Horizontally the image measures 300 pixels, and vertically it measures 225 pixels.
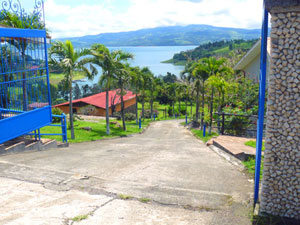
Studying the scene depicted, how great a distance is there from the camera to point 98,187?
266 inches

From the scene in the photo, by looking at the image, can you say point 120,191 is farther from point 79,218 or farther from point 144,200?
point 79,218

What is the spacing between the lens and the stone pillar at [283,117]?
16.9 feet

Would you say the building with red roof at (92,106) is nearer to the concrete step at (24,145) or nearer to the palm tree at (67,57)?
the palm tree at (67,57)

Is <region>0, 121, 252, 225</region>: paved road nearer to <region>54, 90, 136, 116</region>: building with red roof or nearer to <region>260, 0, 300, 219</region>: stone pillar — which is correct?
<region>260, 0, 300, 219</region>: stone pillar

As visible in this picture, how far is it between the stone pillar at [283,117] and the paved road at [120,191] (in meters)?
0.79

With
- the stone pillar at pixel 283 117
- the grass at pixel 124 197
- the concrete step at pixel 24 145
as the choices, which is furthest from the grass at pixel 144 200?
the concrete step at pixel 24 145

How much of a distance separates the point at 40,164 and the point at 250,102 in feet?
48.4

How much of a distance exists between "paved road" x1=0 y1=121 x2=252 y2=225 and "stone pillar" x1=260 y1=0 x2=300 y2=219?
2.59 ft

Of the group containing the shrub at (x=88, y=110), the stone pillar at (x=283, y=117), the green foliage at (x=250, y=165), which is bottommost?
the shrub at (x=88, y=110)

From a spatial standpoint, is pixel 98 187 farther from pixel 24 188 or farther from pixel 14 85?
pixel 14 85

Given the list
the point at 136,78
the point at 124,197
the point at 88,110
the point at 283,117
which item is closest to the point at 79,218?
the point at 124,197

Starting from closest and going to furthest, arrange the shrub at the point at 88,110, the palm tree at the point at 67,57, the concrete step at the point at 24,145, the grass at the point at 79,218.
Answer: the grass at the point at 79,218 → the concrete step at the point at 24,145 → the palm tree at the point at 67,57 → the shrub at the point at 88,110

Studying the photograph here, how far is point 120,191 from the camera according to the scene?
6574mm

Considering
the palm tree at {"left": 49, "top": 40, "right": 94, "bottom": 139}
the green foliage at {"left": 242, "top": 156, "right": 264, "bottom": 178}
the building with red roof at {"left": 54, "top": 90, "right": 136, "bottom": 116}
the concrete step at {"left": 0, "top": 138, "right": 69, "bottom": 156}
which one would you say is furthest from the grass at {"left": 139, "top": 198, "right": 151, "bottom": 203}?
the building with red roof at {"left": 54, "top": 90, "right": 136, "bottom": 116}
